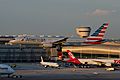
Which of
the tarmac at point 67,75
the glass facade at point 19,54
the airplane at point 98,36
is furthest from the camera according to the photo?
the airplane at point 98,36

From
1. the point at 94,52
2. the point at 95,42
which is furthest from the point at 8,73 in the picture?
the point at 95,42

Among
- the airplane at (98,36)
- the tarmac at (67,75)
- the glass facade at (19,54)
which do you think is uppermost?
the airplane at (98,36)

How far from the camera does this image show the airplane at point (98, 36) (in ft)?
455

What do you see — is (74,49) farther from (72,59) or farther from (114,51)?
(72,59)

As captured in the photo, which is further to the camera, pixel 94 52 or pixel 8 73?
pixel 94 52

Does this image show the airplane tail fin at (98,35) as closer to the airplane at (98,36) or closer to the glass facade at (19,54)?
the airplane at (98,36)

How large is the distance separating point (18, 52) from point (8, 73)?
62.6m

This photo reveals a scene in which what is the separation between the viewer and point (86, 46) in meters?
127

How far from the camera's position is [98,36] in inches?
5650

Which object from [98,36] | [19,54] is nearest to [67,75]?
[19,54]

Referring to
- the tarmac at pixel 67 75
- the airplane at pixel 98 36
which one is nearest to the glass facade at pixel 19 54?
the airplane at pixel 98 36

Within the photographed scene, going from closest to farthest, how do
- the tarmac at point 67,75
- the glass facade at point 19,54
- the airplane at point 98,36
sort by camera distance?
the tarmac at point 67,75
the glass facade at point 19,54
the airplane at point 98,36

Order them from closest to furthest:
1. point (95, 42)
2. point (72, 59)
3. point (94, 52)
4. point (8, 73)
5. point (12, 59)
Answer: point (8, 73) < point (72, 59) < point (12, 59) < point (94, 52) < point (95, 42)

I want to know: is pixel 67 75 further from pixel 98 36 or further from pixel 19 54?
pixel 98 36
